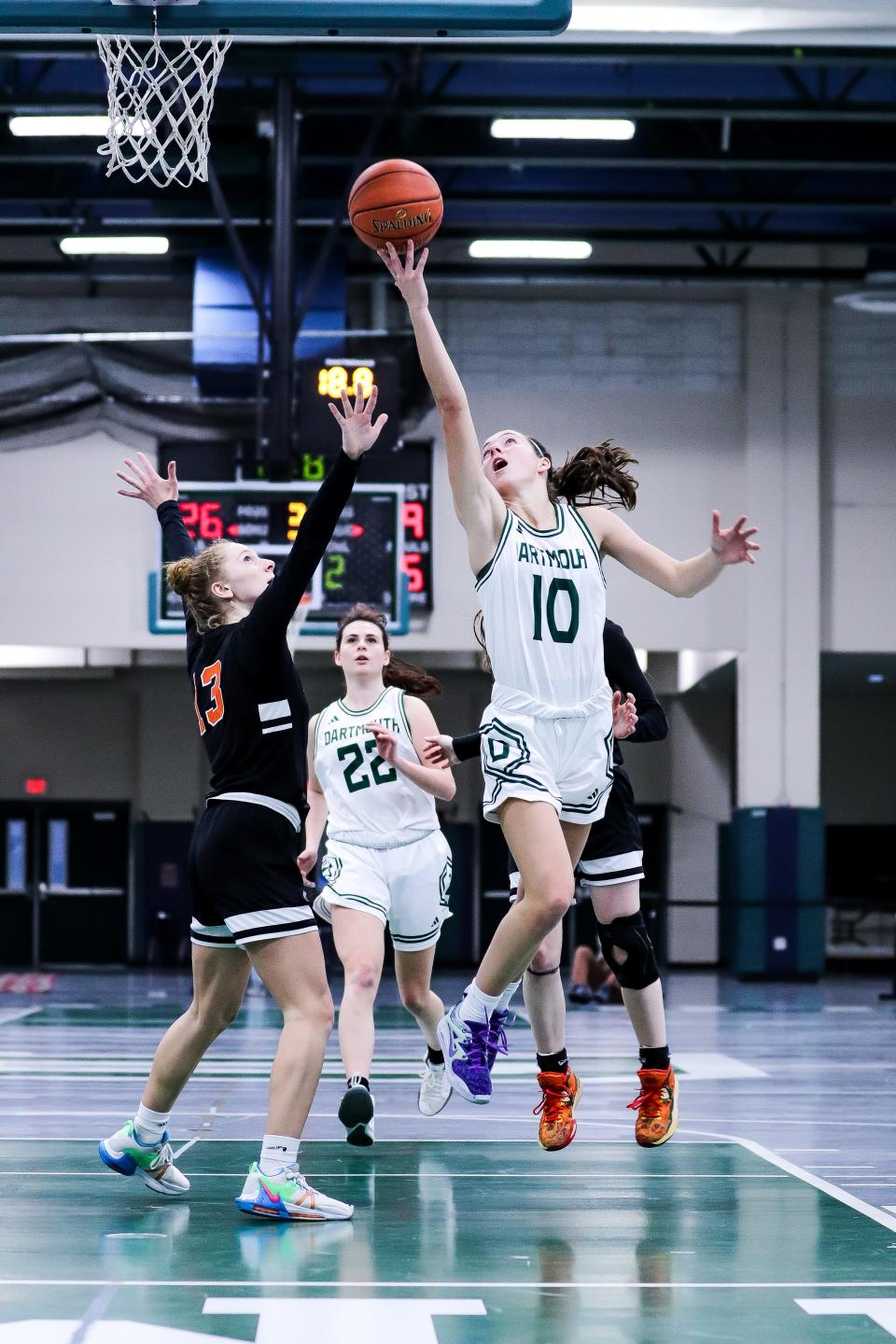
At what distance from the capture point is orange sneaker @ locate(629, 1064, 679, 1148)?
496 cm

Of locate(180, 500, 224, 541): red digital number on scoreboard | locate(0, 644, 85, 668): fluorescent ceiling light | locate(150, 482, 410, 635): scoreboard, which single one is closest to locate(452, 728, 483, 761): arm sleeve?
locate(150, 482, 410, 635): scoreboard

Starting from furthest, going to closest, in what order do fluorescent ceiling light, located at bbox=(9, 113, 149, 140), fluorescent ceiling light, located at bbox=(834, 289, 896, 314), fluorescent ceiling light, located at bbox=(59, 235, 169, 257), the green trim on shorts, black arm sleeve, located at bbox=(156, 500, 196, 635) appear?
1. fluorescent ceiling light, located at bbox=(834, 289, 896, 314)
2. fluorescent ceiling light, located at bbox=(59, 235, 169, 257)
3. fluorescent ceiling light, located at bbox=(9, 113, 149, 140)
4. the green trim on shorts
5. black arm sleeve, located at bbox=(156, 500, 196, 635)

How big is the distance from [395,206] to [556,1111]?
2.81 m

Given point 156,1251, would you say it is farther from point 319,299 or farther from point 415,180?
point 319,299

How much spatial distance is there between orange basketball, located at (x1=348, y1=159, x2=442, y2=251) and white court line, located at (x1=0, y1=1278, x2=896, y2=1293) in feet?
9.58

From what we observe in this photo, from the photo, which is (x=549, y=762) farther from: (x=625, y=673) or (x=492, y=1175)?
(x=492, y=1175)

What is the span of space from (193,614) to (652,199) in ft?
42.7

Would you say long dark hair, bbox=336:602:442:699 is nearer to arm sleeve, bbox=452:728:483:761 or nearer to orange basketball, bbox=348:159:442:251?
arm sleeve, bbox=452:728:483:761

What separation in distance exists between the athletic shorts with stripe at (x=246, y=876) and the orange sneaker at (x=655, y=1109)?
1312mm

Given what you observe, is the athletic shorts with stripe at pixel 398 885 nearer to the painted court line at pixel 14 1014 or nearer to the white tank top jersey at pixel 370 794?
the white tank top jersey at pixel 370 794

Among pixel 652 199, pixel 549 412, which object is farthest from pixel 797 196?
pixel 549 412

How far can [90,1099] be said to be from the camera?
23.6 ft

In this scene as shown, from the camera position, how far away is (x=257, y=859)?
432 centimetres

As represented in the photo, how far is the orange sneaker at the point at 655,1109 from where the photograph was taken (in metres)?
4.96
